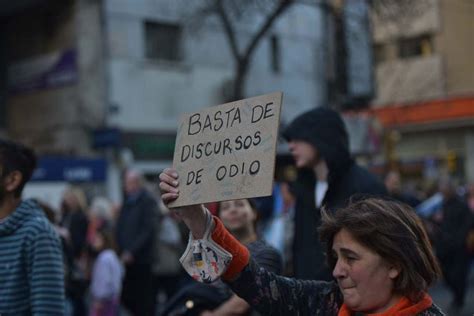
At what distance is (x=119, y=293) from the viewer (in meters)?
Result: 8.74

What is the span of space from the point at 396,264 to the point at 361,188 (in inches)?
75.3

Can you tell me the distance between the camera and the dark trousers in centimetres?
895

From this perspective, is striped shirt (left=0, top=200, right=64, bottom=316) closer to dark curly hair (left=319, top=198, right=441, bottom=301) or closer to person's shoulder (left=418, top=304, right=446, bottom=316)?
dark curly hair (left=319, top=198, right=441, bottom=301)

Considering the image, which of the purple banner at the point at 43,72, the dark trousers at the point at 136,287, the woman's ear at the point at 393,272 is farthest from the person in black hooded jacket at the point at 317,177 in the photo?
the purple banner at the point at 43,72

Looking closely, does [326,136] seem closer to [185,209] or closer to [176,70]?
[185,209]

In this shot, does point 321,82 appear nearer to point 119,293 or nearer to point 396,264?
point 119,293

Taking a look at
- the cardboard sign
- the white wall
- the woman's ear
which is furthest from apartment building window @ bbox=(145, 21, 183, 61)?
the woman's ear

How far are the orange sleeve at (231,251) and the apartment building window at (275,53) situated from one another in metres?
22.4

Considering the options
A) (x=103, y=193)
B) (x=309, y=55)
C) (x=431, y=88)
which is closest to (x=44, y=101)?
(x=103, y=193)

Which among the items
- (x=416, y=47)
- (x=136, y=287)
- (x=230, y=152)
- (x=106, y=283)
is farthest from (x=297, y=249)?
(x=416, y=47)

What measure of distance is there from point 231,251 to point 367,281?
47 centimetres

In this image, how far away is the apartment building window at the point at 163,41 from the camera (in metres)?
21.2

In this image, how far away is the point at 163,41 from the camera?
21516 millimetres

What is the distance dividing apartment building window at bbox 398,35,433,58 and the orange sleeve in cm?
3360
